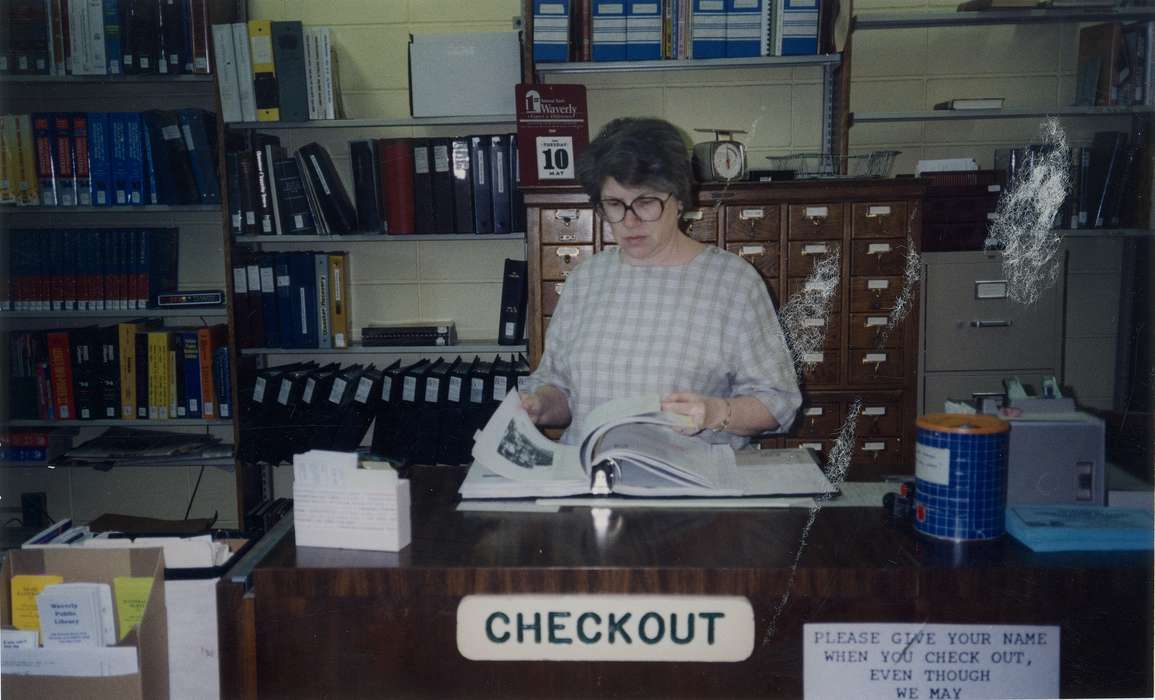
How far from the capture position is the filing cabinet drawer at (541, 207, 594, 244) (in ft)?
9.06

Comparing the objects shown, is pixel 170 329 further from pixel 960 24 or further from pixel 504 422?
pixel 960 24

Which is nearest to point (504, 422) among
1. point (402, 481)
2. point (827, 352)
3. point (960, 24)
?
point (402, 481)

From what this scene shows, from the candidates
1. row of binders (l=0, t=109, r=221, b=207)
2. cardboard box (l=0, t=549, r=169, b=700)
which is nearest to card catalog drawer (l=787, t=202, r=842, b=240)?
row of binders (l=0, t=109, r=221, b=207)

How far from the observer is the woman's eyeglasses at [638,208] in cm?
175

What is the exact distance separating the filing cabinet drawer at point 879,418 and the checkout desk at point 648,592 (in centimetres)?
170

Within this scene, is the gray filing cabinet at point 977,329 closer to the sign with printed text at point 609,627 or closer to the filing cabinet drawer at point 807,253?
the filing cabinet drawer at point 807,253

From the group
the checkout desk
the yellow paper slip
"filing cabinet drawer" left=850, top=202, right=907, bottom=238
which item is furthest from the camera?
"filing cabinet drawer" left=850, top=202, right=907, bottom=238

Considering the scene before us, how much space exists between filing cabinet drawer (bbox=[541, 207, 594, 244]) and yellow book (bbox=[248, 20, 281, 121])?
101 cm

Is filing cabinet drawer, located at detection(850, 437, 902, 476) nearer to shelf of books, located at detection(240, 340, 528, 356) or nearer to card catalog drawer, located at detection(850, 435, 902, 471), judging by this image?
card catalog drawer, located at detection(850, 435, 902, 471)

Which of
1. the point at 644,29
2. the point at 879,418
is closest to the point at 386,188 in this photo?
the point at 644,29

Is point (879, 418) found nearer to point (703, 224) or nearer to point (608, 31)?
point (703, 224)

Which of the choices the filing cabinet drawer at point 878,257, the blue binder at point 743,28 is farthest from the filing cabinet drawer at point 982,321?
the blue binder at point 743,28

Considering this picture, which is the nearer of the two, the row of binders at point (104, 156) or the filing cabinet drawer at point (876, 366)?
the filing cabinet drawer at point (876, 366)

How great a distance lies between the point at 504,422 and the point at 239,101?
7.00 ft
